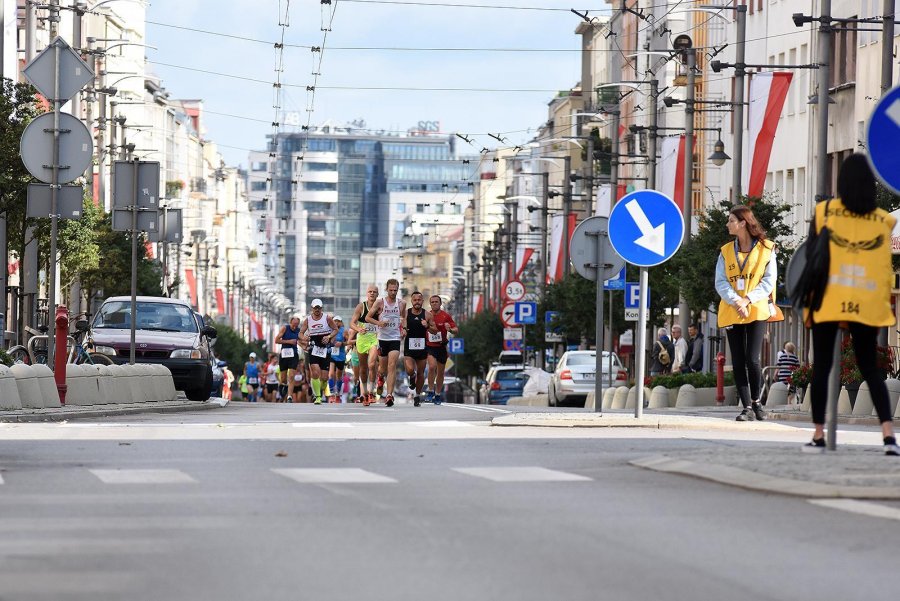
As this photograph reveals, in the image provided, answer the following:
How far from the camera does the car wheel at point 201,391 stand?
34.0m

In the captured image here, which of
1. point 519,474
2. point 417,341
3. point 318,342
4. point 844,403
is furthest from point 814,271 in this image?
point 318,342

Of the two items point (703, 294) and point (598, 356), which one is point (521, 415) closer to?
point (598, 356)

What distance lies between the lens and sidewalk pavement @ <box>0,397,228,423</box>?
23016mm

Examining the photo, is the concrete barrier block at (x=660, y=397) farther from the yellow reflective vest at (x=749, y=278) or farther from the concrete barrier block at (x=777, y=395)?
the yellow reflective vest at (x=749, y=278)

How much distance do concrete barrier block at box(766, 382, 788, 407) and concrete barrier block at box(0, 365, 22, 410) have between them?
13.5 meters

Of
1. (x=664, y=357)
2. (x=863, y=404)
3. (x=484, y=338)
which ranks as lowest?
(x=484, y=338)

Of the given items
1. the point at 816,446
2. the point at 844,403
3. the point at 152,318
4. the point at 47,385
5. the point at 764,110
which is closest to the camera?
the point at 816,446

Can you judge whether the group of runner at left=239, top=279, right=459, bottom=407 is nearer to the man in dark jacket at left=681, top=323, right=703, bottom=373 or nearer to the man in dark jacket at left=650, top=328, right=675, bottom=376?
the man in dark jacket at left=681, top=323, right=703, bottom=373

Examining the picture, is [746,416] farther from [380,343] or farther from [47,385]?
[380,343]

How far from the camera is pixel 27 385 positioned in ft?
81.2

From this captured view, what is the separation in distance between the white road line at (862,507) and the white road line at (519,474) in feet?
5.77

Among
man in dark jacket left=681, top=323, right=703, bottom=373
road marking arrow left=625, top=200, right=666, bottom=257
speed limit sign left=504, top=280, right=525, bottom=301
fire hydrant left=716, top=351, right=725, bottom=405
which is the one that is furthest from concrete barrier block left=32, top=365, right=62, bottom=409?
speed limit sign left=504, top=280, right=525, bottom=301

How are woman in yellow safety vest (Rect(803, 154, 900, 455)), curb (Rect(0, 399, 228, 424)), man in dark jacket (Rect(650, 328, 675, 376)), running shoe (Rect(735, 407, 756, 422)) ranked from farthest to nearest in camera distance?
man in dark jacket (Rect(650, 328, 675, 376))
curb (Rect(0, 399, 228, 424))
running shoe (Rect(735, 407, 756, 422))
woman in yellow safety vest (Rect(803, 154, 900, 455))

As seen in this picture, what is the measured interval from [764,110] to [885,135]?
124 ft
